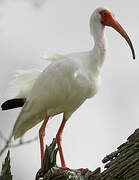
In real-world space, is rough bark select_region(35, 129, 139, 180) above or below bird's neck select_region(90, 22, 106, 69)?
below

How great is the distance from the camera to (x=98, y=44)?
8.76 meters

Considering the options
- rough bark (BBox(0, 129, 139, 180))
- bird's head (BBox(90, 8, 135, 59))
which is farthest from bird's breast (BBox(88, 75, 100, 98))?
rough bark (BBox(0, 129, 139, 180))

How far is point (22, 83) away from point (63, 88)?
842 mm

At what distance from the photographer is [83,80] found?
8266 mm

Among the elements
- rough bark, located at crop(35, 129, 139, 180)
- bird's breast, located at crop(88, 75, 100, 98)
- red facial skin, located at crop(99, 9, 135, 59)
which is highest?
red facial skin, located at crop(99, 9, 135, 59)

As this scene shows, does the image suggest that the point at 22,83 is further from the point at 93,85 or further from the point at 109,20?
the point at 109,20

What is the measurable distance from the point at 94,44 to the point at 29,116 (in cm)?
152

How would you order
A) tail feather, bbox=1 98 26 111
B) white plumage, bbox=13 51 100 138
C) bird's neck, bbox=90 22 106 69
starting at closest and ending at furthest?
white plumage, bbox=13 51 100 138 < bird's neck, bbox=90 22 106 69 < tail feather, bbox=1 98 26 111

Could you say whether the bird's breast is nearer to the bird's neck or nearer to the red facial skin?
the bird's neck

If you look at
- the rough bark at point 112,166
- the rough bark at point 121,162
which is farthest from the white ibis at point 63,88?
the rough bark at point 121,162

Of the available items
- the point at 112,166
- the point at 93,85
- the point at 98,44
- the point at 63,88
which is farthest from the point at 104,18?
the point at 112,166

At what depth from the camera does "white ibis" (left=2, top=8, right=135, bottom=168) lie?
27.4ft

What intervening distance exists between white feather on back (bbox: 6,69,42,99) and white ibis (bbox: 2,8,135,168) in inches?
3.1

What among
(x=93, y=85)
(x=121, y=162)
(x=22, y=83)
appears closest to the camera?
(x=121, y=162)
